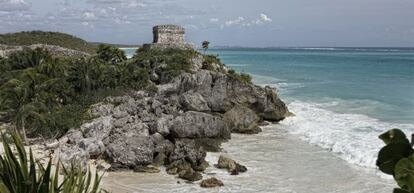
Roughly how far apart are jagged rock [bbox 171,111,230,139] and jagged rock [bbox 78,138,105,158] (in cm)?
390

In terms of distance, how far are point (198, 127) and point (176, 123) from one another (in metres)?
1.09

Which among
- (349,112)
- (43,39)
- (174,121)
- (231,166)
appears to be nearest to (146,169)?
(231,166)

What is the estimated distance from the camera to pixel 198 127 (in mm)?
23766

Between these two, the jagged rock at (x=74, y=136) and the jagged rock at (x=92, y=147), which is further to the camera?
the jagged rock at (x=74, y=136)

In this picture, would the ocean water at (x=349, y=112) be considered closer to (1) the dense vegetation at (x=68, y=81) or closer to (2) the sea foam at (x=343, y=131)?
(2) the sea foam at (x=343, y=131)

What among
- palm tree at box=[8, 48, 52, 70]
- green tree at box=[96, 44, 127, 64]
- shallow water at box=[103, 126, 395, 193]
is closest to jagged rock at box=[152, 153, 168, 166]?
shallow water at box=[103, 126, 395, 193]

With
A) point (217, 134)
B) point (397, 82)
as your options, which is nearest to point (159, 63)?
point (217, 134)

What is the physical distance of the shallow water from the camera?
643 inches

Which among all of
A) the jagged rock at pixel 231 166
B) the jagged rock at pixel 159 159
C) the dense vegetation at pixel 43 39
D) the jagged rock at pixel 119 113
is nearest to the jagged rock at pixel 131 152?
the jagged rock at pixel 159 159

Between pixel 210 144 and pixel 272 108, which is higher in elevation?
pixel 272 108

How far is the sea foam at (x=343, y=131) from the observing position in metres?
20.7

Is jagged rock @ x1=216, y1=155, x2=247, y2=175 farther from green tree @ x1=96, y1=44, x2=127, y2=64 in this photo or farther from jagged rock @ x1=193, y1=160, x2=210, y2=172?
green tree @ x1=96, y1=44, x2=127, y2=64

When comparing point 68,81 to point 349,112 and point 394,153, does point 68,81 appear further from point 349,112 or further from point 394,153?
point 394,153

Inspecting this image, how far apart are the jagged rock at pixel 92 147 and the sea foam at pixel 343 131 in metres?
9.87
